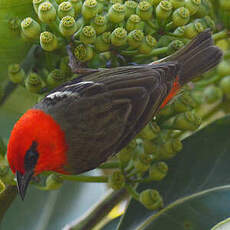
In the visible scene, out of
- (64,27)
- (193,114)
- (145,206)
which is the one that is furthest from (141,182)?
(64,27)

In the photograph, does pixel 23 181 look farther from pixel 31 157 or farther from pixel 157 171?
pixel 157 171

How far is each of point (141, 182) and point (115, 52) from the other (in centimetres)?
76

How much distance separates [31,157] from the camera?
296 cm

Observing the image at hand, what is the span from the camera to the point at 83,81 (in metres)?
3.31

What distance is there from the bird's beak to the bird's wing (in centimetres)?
36

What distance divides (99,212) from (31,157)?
1.73ft

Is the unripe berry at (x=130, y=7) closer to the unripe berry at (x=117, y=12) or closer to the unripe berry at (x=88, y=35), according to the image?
the unripe berry at (x=117, y=12)

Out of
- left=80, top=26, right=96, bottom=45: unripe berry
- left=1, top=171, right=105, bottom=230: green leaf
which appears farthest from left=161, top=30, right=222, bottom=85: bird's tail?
left=1, top=171, right=105, bottom=230: green leaf

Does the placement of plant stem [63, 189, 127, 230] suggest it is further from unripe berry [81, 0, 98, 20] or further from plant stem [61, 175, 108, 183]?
unripe berry [81, 0, 98, 20]

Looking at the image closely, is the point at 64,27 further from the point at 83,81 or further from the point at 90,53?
the point at 83,81

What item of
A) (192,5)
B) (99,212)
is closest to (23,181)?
(99,212)

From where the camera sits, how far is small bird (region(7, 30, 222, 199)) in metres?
3.11

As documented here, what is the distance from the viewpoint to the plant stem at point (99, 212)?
3.06 meters

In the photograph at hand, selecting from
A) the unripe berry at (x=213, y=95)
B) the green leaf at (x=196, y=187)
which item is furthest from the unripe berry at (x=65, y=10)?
the unripe berry at (x=213, y=95)
